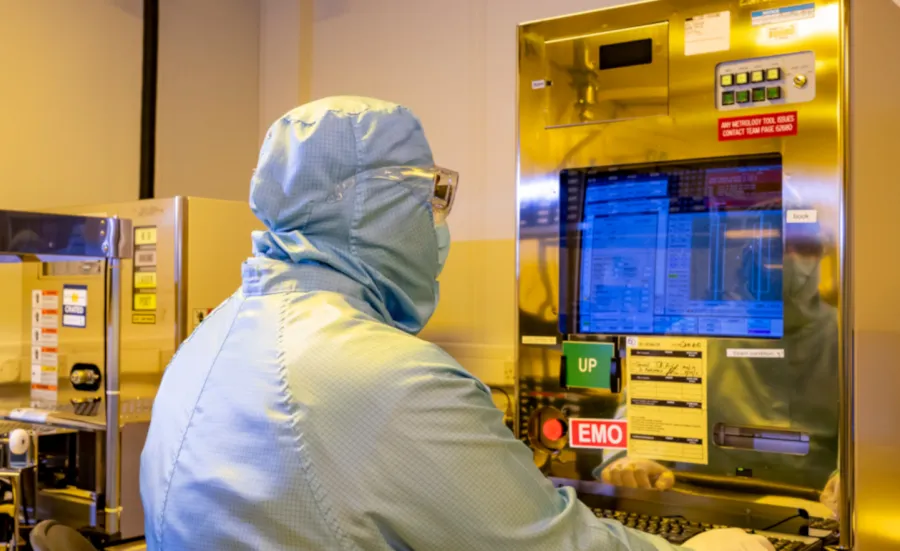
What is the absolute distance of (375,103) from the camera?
1185 millimetres

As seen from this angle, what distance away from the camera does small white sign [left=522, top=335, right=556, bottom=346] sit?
1803 millimetres

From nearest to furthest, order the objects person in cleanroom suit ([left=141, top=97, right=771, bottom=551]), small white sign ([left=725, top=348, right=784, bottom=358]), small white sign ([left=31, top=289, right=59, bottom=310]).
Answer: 1. person in cleanroom suit ([left=141, top=97, right=771, bottom=551])
2. small white sign ([left=725, top=348, right=784, bottom=358])
3. small white sign ([left=31, top=289, right=59, bottom=310])

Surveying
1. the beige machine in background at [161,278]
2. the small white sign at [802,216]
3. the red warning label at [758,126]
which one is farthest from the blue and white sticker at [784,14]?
the beige machine in background at [161,278]

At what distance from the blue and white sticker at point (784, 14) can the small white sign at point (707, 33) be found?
0.05m

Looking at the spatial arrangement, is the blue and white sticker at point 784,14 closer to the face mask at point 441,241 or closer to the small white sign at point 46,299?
the face mask at point 441,241

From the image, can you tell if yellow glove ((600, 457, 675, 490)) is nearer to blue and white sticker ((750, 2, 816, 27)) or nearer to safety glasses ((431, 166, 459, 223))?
safety glasses ((431, 166, 459, 223))

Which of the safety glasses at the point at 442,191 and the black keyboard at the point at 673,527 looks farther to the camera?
the black keyboard at the point at 673,527

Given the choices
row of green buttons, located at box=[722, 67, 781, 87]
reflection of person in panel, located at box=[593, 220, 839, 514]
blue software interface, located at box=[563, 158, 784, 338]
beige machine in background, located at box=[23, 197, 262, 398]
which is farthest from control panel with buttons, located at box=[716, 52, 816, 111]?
beige machine in background, located at box=[23, 197, 262, 398]

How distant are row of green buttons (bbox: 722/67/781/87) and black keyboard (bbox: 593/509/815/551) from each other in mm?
799

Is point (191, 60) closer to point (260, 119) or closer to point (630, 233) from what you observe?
point (260, 119)

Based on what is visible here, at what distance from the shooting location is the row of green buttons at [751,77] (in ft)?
5.15

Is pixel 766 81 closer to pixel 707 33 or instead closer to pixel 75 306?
pixel 707 33

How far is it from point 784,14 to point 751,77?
12 cm

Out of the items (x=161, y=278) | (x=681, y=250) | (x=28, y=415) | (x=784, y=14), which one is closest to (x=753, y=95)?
(x=784, y=14)
